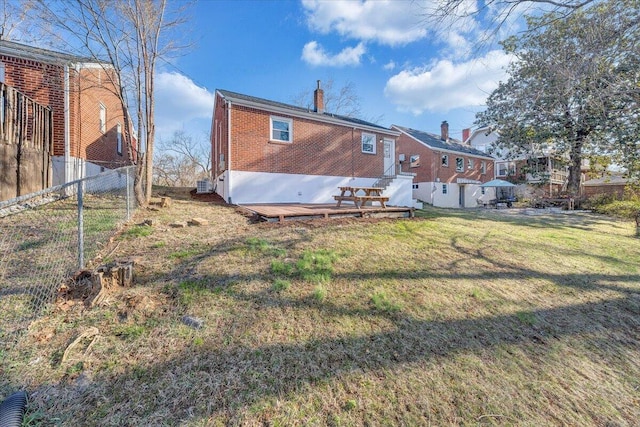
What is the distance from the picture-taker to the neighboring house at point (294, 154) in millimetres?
11078

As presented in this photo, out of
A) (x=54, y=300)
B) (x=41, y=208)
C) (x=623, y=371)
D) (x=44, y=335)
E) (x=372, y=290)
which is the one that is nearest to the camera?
(x=44, y=335)

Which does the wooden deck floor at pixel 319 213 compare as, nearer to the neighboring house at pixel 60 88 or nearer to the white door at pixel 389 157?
the neighboring house at pixel 60 88

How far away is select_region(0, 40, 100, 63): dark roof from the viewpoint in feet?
28.2

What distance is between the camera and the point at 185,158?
33.2m

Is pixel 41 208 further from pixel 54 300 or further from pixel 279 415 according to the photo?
pixel 279 415

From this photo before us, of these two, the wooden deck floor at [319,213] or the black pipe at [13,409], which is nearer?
the black pipe at [13,409]

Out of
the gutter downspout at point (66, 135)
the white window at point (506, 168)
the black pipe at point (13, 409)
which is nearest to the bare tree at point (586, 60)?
the black pipe at point (13, 409)

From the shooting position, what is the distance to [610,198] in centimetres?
1788

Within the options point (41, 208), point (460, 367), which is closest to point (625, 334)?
point (460, 367)

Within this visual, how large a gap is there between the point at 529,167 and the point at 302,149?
19.5 m

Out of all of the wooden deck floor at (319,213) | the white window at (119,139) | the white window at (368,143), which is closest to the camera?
the wooden deck floor at (319,213)

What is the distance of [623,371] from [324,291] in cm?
324

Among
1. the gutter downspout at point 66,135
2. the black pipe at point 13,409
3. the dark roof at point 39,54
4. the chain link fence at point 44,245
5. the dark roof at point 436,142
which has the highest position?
the dark roof at point 436,142

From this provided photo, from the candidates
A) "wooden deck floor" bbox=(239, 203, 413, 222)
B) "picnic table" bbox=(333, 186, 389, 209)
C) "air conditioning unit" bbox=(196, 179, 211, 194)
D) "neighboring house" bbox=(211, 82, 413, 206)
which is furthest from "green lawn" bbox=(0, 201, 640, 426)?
"air conditioning unit" bbox=(196, 179, 211, 194)
